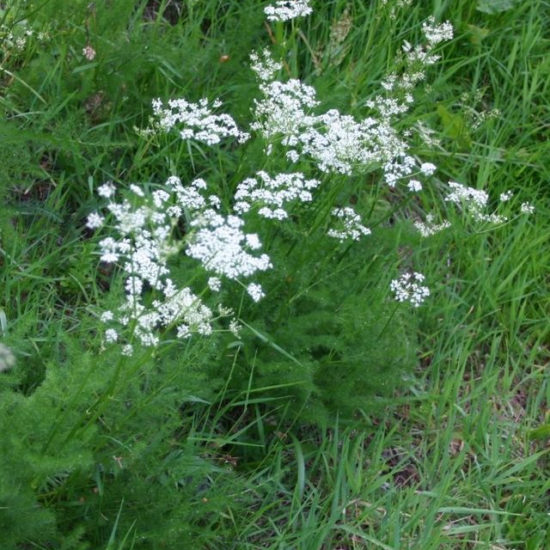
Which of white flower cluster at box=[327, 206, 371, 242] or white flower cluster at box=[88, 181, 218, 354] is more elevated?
white flower cluster at box=[88, 181, 218, 354]

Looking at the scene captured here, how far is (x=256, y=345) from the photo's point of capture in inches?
130

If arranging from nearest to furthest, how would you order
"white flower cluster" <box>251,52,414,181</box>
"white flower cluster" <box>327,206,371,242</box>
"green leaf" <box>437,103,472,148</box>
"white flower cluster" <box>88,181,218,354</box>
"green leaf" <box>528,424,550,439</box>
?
"white flower cluster" <box>88,181,218,354</box> < "white flower cluster" <box>251,52,414,181</box> < "white flower cluster" <box>327,206,371,242</box> < "green leaf" <box>528,424,550,439</box> < "green leaf" <box>437,103,472,148</box>

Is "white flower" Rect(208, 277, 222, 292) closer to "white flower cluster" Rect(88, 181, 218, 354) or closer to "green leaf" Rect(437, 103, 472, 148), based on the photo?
"white flower cluster" Rect(88, 181, 218, 354)

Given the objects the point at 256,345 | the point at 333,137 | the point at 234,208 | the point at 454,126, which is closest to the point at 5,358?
the point at 234,208

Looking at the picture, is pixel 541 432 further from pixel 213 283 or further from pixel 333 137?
pixel 213 283

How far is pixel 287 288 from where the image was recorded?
10.7 feet

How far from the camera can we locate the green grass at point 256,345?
8.87 ft

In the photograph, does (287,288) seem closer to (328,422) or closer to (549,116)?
(328,422)

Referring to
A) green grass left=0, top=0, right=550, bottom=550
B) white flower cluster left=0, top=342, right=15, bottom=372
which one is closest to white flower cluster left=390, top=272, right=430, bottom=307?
green grass left=0, top=0, right=550, bottom=550

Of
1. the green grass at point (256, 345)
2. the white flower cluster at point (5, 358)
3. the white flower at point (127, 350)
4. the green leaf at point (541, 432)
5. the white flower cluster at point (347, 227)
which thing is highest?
the white flower at point (127, 350)

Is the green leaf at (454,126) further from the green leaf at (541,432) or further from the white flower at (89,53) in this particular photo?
the white flower at (89,53)

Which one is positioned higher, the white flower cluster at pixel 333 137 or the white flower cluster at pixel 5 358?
the white flower cluster at pixel 333 137

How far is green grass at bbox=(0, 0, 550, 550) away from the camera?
270 centimetres

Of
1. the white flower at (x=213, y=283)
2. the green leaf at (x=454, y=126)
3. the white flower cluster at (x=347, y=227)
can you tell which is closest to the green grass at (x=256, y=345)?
the green leaf at (x=454, y=126)
